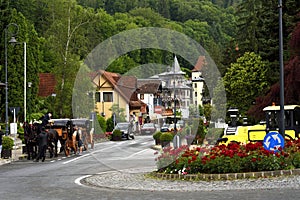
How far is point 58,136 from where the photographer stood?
107 feet

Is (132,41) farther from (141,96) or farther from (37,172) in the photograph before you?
(141,96)

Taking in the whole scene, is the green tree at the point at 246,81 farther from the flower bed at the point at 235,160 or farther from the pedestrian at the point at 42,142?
the flower bed at the point at 235,160

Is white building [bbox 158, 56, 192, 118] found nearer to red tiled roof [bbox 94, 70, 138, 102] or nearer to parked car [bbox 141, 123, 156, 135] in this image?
red tiled roof [bbox 94, 70, 138, 102]

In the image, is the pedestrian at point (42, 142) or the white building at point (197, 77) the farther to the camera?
the pedestrian at point (42, 142)

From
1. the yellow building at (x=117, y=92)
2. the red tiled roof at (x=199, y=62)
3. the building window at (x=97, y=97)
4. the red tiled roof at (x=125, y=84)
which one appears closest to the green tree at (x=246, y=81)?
the building window at (x=97, y=97)

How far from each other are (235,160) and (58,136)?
1835 centimetres

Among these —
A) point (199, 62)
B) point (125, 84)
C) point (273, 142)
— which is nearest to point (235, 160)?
point (273, 142)

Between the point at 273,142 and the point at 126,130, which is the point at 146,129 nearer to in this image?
the point at 126,130

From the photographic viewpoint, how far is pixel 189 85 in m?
30.9

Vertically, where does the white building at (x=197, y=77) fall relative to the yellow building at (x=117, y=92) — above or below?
above

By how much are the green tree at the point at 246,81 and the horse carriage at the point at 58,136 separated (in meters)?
19.3

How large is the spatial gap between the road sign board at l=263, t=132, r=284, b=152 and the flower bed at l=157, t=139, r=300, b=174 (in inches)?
5.2

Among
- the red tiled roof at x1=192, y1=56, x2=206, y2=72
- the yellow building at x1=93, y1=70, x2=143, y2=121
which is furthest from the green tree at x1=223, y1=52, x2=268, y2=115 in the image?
the red tiled roof at x1=192, y1=56, x2=206, y2=72

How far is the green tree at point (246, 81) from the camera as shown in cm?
5047
